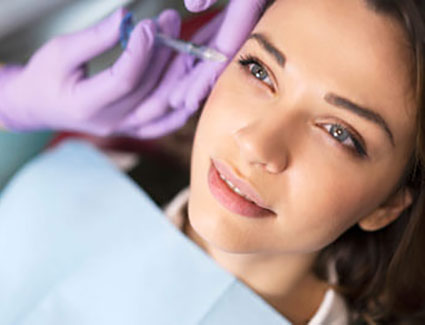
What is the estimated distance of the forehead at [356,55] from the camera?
29.2 inches

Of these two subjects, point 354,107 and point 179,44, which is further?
point 179,44

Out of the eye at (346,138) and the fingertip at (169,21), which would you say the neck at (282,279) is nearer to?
the eye at (346,138)

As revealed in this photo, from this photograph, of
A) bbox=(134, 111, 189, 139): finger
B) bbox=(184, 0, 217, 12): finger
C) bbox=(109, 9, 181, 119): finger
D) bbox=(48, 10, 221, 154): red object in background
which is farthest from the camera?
bbox=(48, 10, 221, 154): red object in background

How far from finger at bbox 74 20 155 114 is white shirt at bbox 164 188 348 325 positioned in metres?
0.23

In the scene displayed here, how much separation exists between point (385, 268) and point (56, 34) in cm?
79

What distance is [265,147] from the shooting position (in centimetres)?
74

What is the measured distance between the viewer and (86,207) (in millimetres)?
1075

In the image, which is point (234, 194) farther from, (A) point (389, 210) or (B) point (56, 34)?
(B) point (56, 34)

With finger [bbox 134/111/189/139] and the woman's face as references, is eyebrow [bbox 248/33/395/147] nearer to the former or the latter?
the woman's face

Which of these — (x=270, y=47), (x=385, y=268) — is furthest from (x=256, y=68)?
(x=385, y=268)

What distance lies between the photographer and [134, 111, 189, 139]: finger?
3.37 ft

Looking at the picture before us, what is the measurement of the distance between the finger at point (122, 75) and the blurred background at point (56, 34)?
6 cm

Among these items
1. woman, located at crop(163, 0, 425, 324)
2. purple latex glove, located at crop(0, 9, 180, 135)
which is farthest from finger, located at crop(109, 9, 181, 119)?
woman, located at crop(163, 0, 425, 324)

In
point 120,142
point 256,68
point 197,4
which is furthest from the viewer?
point 120,142
